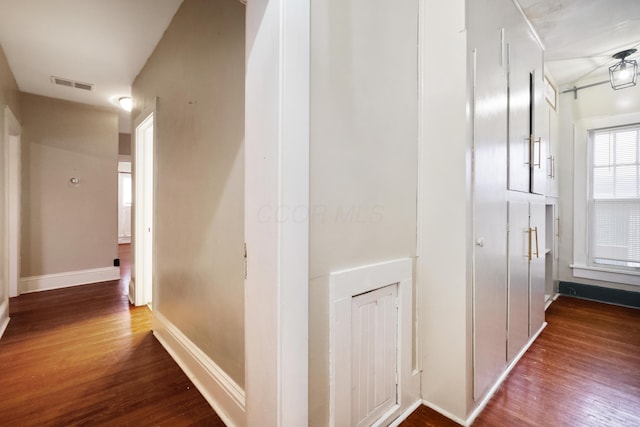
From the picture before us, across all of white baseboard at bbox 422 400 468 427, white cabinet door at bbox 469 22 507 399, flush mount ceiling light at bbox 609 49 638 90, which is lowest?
white baseboard at bbox 422 400 468 427

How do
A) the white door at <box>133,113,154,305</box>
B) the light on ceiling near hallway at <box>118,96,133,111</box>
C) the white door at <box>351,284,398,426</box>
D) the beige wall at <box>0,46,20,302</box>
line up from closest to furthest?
the white door at <box>351,284,398,426</box> < the beige wall at <box>0,46,20,302</box> < the white door at <box>133,113,154,305</box> < the light on ceiling near hallway at <box>118,96,133,111</box>

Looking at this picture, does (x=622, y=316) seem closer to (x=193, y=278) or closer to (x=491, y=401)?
(x=491, y=401)

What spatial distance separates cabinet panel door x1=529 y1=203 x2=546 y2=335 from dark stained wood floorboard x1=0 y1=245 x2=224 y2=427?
2510 millimetres

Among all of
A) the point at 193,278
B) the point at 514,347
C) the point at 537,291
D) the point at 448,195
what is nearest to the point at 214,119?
the point at 193,278

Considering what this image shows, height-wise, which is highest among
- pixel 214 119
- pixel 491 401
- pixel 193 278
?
pixel 214 119

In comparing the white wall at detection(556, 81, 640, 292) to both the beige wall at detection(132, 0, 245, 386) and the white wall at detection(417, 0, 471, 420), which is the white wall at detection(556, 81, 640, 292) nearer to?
the white wall at detection(417, 0, 471, 420)

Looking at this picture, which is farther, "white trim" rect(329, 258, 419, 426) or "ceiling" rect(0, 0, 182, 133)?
"ceiling" rect(0, 0, 182, 133)

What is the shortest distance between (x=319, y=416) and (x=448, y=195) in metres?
1.18

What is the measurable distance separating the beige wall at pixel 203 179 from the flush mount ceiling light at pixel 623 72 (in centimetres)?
377

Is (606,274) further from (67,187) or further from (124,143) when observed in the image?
(124,143)

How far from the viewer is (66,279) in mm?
4012

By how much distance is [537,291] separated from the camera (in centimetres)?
242

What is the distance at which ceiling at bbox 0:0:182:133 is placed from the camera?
2.16m

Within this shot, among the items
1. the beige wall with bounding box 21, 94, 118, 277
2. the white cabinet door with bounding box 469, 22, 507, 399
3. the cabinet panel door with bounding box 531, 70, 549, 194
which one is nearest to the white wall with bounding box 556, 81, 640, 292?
the cabinet panel door with bounding box 531, 70, 549, 194
